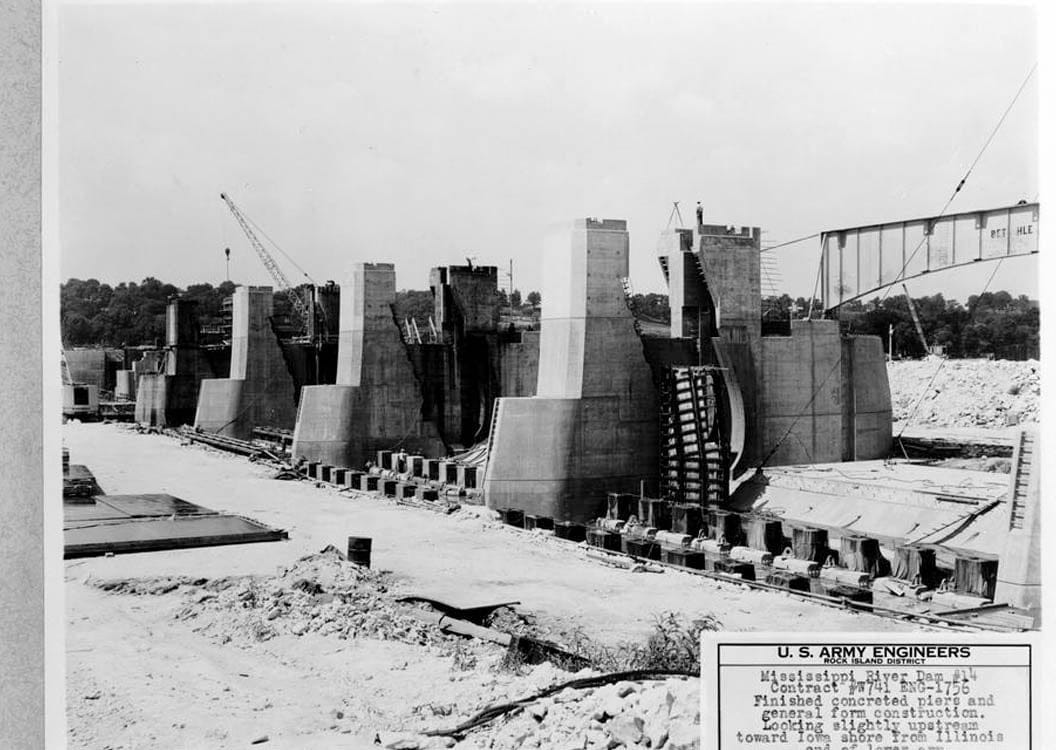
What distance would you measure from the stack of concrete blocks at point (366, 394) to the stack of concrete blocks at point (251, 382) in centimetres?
840

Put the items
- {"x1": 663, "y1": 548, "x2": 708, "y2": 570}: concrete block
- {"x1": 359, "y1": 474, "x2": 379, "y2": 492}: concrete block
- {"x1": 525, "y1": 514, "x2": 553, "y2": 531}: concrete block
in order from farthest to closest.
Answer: {"x1": 359, "y1": 474, "x2": 379, "y2": 492}: concrete block
{"x1": 525, "y1": 514, "x2": 553, "y2": 531}: concrete block
{"x1": 663, "y1": 548, "x2": 708, "y2": 570}: concrete block

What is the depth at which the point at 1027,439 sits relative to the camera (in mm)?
15234

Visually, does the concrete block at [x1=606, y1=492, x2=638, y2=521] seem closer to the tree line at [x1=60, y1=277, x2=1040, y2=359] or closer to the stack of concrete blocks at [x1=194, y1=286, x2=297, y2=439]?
the tree line at [x1=60, y1=277, x2=1040, y2=359]

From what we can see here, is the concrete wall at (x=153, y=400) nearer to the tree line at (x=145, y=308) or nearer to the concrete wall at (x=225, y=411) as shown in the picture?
the tree line at (x=145, y=308)

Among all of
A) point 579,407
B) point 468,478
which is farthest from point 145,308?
point 579,407

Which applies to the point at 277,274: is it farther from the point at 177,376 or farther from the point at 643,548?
the point at 643,548

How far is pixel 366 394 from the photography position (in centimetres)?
3309

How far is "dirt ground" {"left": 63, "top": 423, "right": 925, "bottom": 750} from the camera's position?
→ 36.5 feet

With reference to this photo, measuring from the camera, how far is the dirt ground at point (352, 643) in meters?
11.1

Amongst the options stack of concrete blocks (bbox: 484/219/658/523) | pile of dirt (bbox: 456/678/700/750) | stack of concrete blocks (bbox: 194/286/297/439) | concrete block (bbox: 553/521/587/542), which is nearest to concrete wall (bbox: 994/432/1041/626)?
pile of dirt (bbox: 456/678/700/750)

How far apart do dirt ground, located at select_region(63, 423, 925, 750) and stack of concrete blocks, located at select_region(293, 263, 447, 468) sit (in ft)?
32.7

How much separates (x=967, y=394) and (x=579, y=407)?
103 feet

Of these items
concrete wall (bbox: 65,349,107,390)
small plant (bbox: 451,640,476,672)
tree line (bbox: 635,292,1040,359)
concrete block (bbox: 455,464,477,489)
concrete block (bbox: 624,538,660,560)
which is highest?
tree line (bbox: 635,292,1040,359)

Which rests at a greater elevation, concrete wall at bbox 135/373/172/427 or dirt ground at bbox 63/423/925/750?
concrete wall at bbox 135/373/172/427
